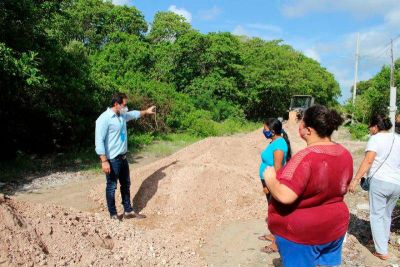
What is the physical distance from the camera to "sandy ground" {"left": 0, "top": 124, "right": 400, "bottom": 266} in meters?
4.03

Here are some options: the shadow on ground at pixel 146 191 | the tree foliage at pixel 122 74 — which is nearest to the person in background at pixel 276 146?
the shadow on ground at pixel 146 191

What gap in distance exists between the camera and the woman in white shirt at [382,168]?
15.8 feet

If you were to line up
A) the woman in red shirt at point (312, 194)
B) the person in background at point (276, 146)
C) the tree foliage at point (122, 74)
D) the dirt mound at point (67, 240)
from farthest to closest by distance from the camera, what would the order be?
the tree foliage at point (122, 74) < the person in background at point (276, 146) < the dirt mound at point (67, 240) < the woman in red shirt at point (312, 194)

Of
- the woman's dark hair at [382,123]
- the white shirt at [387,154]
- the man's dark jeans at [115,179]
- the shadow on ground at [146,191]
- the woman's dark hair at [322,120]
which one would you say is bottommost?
the shadow on ground at [146,191]

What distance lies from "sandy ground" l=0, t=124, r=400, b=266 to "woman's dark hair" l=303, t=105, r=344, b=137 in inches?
95.2

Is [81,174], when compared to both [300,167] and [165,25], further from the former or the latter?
[165,25]

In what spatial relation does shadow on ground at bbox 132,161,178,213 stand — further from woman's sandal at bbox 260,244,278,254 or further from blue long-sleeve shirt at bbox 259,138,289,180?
blue long-sleeve shirt at bbox 259,138,289,180

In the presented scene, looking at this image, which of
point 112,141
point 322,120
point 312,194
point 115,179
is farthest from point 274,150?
point 115,179

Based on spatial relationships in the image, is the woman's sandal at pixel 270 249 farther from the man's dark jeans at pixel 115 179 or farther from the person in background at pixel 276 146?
the man's dark jeans at pixel 115 179

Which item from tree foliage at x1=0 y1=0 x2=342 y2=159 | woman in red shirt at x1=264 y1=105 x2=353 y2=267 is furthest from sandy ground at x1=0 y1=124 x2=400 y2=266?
tree foliage at x1=0 y1=0 x2=342 y2=159

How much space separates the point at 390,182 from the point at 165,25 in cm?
3719

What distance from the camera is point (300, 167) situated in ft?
8.36

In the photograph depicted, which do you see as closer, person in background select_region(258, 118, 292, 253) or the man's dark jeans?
person in background select_region(258, 118, 292, 253)

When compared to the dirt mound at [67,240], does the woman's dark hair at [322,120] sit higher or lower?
higher
